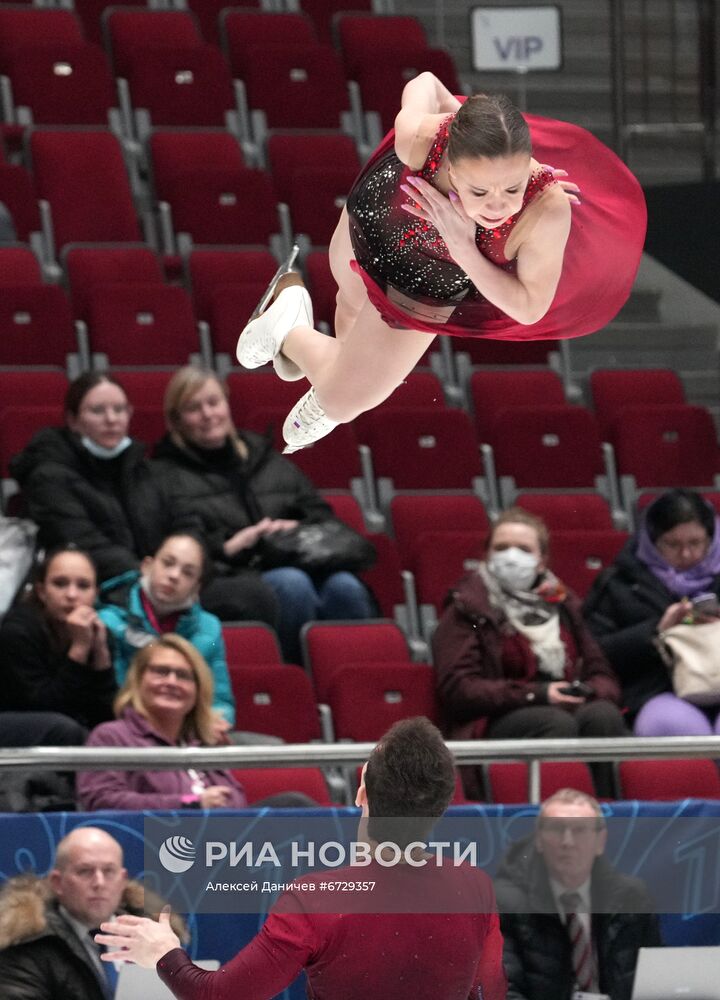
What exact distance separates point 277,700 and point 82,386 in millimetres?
1126

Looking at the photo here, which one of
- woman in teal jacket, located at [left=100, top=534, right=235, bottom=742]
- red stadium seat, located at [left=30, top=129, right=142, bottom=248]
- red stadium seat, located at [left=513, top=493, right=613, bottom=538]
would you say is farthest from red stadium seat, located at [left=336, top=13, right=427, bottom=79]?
woman in teal jacket, located at [left=100, top=534, right=235, bottom=742]

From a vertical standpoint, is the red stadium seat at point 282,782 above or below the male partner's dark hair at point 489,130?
below

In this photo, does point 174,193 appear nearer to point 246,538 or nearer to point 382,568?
point 382,568

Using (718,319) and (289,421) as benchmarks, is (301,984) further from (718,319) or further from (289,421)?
(718,319)

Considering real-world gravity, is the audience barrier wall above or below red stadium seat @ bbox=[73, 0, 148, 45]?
below

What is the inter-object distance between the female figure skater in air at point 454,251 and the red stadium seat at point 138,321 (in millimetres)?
2742

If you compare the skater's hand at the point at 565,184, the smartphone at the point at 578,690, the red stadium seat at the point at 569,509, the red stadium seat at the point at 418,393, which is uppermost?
the skater's hand at the point at 565,184

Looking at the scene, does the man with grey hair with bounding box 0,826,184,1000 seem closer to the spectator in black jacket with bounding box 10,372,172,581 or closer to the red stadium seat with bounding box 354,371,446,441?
the spectator in black jacket with bounding box 10,372,172,581

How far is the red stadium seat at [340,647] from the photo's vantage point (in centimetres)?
548

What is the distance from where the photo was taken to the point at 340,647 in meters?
5.49

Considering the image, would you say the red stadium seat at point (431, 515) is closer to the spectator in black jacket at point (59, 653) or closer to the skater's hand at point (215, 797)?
the spectator in black jacket at point (59, 653)

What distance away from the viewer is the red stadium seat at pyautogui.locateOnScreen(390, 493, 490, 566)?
627 centimetres

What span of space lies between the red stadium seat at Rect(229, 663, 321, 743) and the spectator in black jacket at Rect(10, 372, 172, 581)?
1.60 ft

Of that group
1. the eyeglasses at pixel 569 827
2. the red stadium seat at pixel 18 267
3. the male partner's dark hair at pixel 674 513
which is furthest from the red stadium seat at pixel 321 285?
the eyeglasses at pixel 569 827
